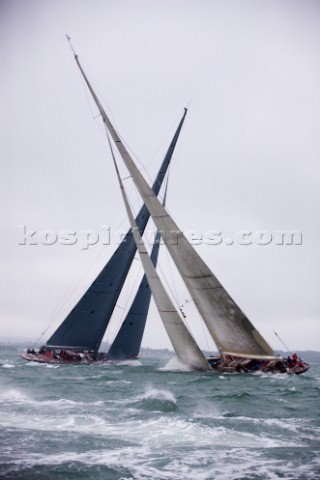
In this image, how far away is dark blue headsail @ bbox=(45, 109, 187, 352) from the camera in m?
31.8

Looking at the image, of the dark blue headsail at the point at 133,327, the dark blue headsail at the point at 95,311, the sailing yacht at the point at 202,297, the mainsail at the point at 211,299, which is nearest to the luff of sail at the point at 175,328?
the sailing yacht at the point at 202,297

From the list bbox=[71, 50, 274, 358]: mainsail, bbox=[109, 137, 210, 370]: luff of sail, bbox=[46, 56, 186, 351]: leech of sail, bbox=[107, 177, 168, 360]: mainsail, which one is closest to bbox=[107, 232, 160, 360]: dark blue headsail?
bbox=[107, 177, 168, 360]: mainsail

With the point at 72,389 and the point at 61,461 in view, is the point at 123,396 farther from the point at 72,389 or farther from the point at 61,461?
the point at 61,461

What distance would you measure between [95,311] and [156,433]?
22387 mm

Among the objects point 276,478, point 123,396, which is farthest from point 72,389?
point 276,478

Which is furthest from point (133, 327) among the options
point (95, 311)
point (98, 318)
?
point (95, 311)

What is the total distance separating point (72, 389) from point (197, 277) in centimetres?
777

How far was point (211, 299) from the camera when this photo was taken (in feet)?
68.5

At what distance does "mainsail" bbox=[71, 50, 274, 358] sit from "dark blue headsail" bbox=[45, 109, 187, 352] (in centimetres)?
1061

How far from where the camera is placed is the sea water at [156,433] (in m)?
7.39

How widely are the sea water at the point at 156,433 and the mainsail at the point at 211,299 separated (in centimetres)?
383

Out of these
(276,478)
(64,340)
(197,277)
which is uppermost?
(197,277)

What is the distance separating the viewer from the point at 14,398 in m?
14.2

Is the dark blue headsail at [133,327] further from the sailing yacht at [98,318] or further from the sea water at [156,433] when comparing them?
the sea water at [156,433]
